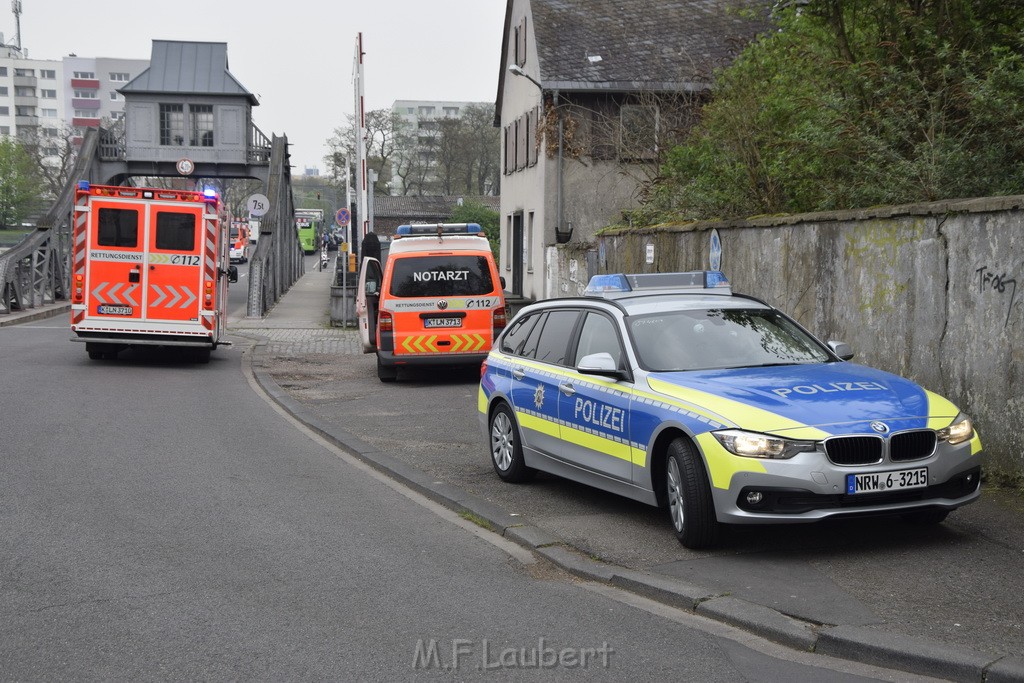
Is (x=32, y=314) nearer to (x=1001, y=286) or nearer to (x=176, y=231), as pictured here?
(x=176, y=231)

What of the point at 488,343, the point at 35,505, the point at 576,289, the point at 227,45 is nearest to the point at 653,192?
the point at 576,289

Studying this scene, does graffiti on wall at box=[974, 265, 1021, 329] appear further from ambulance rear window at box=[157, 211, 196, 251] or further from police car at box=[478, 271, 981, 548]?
ambulance rear window at box=[157, 211, 196, 251]

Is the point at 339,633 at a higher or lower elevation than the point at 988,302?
lower

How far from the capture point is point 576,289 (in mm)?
24203

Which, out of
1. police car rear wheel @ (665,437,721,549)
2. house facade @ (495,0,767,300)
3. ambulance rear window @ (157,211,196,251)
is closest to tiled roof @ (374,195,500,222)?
house facade @ (495,0,767,300)

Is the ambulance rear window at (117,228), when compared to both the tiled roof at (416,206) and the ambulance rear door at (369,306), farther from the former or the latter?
the tiled roof at (416,206)

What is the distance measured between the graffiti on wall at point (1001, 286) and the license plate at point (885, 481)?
241 cm

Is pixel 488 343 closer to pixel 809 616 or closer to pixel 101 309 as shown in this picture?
pixel 101 309

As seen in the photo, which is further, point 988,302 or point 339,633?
point 988,302

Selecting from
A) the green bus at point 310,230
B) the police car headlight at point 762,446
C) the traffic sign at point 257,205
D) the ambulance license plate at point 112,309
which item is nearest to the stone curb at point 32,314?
the traffic sign at point 257,205

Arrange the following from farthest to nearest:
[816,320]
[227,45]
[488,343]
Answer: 1. [227,45]
2. [488,343]
3. [816,320]

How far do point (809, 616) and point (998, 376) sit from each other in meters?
3.98

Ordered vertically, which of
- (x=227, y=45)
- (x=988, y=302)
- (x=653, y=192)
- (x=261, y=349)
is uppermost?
(x=227, y=45)

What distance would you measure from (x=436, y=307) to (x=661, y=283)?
8575 millimetres
